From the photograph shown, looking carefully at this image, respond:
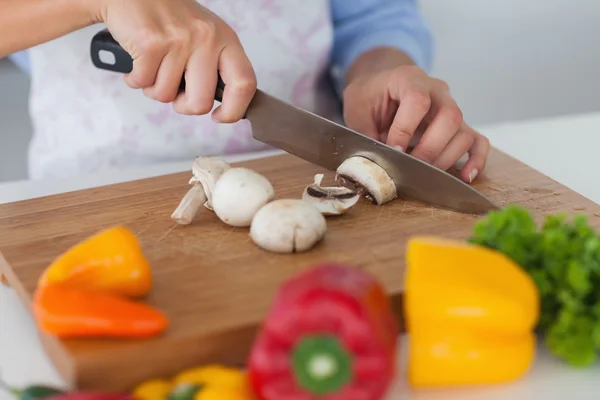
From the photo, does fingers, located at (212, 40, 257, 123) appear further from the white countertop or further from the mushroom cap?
the white countertop

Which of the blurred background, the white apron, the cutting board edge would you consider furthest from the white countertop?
the blurred background

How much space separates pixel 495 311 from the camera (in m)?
0.80

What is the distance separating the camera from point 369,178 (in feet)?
4.07

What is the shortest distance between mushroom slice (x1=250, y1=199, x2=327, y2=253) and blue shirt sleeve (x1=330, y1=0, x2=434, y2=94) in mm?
706

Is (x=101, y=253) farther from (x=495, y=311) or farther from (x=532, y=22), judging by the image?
(x=532, y=22)

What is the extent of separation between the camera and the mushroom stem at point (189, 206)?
117 centimetres

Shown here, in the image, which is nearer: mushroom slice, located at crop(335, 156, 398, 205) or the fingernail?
mushroom slice, located at crop(335, 156, 398, 205)

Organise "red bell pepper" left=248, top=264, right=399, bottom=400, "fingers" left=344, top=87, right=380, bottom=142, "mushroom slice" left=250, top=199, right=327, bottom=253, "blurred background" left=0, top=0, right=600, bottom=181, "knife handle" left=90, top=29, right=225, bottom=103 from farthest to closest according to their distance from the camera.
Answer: "blurred background" left=0, top=0, right=600, bottom=181 → "fingers" left=344, top=87, right=380, bottom=142 → "knife handle" left=90, top=29, right=225, bottom=103 → "mushroom slice" left=250, top=199, right=327, bottom=253 → "red bell pepper" left=248, top=264, right=399, bottom=400

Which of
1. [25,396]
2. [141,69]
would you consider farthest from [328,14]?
[25,396]

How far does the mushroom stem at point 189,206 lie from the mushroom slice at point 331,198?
0.15 metres

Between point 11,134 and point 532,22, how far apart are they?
1.48 m

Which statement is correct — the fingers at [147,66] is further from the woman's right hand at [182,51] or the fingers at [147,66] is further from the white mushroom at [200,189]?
the white mushroom at [200,189]

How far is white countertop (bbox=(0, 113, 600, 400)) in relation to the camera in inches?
33.7

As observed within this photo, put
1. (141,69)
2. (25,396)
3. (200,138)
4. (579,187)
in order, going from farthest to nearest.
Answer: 1. (200,138)
2. (579,187)
3. (141,69)
4. (25,396)
